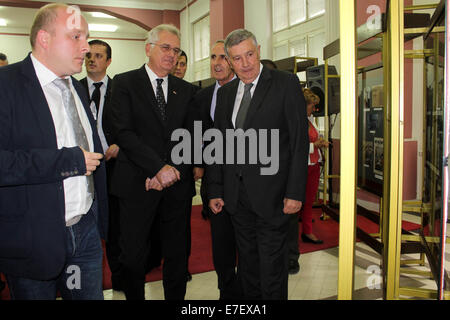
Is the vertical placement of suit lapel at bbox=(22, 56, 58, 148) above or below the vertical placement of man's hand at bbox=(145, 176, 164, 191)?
above

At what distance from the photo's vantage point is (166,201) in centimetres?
219

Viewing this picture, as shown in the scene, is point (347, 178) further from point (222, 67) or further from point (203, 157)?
point (222, 67)

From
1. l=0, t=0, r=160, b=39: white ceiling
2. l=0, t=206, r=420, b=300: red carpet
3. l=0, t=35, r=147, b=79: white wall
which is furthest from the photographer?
l=0, t=35, r=147, b=79: white wall

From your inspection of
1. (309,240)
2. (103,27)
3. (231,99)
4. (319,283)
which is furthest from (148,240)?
(103,27)

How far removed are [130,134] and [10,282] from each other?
0.94 metres

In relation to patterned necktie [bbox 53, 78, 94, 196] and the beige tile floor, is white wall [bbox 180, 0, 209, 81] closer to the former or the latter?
the beige tile floor

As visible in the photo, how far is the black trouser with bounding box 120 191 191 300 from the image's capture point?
2.11 metres

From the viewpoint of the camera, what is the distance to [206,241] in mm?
4102

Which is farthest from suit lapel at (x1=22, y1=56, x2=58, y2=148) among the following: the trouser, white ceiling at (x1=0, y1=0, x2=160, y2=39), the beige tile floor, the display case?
white ceiling at (x1=0, y1=0, x2=160, y2=39)

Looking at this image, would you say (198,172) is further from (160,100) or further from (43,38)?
(43,38)

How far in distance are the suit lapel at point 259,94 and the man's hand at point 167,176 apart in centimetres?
45

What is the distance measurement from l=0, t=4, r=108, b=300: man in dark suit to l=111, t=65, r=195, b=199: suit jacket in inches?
23.5

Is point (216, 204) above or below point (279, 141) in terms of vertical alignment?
below

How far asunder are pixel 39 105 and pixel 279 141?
110cm
